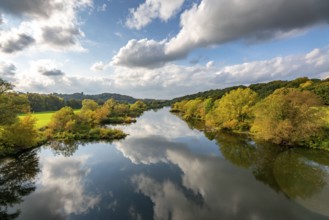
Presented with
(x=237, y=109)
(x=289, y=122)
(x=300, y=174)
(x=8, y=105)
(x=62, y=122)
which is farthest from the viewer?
(x=237, y=109)

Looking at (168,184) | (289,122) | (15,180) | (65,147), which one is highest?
(289,122)

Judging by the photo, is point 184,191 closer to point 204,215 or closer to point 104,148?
point 204,215

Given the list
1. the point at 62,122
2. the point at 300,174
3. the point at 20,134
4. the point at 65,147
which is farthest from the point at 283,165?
the point at 62,122

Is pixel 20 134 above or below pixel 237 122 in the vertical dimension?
above

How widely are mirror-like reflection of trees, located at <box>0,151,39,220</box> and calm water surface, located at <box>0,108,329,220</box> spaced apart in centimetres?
8

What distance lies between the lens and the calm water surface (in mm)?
17266

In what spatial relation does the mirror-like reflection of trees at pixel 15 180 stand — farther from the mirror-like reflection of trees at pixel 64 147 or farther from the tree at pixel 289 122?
the tree at pixel 289 122

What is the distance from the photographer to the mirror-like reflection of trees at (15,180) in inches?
746

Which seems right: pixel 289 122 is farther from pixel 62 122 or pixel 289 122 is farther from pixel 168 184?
pixel 62 122

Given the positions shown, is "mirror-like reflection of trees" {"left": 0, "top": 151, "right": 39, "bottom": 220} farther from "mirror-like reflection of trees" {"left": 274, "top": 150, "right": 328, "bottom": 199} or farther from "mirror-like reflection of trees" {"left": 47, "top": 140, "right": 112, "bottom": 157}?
"mirror-like reflection of trees" {"left": 274, "top": 150, "right": 328, "bottom": 199}

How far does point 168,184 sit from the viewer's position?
74.4 feet

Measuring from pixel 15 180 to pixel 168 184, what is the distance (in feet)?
58.9

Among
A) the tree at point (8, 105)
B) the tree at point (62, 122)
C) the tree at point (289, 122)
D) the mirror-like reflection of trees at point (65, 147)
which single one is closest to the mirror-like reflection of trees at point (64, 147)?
the mirror-like reflection of trees at point (65, 147)

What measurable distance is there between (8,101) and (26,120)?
33.8 feet
